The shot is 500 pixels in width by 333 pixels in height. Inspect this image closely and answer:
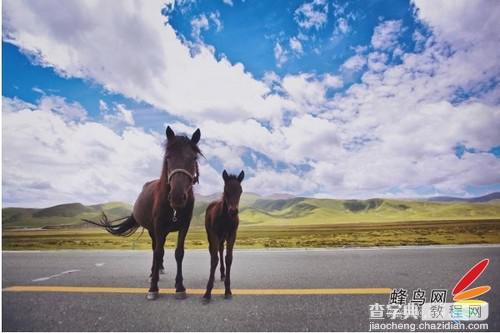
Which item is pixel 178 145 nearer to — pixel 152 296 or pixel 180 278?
pixel 180 278

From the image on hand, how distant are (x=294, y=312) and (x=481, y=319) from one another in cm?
240

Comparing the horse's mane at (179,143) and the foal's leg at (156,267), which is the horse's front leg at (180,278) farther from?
the horse's mane at (179,143)

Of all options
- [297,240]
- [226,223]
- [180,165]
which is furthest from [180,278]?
[297,240]

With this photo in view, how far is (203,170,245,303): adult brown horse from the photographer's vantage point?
14.5ft

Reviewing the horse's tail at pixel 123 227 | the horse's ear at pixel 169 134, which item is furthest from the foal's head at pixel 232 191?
the horse's tail at pixel 123 227

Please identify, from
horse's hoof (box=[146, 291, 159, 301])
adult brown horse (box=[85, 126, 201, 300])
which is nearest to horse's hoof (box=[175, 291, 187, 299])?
adult brown horse (box=[85, 126, 201, 300])

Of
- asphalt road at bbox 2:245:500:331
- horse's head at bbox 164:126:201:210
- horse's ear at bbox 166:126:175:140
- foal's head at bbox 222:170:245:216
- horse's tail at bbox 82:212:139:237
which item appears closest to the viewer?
asphalt road at bbox 2:245:500:331

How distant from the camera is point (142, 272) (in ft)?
22.7

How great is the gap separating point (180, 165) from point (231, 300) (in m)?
2.30

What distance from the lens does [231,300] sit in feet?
14.7

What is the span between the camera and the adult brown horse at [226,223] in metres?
4.42

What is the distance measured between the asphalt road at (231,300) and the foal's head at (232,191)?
1467mm

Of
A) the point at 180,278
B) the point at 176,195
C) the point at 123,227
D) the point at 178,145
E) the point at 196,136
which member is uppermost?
the point at 196,136

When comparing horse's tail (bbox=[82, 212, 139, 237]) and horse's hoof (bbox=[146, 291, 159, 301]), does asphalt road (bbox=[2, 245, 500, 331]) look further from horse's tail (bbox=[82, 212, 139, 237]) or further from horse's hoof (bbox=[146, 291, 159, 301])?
horse's tail (bbox=[82, 212, 139, 237])
